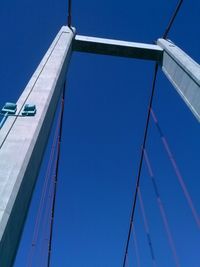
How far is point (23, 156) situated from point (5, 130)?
18.0 inches


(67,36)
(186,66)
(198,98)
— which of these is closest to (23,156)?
(198,98)

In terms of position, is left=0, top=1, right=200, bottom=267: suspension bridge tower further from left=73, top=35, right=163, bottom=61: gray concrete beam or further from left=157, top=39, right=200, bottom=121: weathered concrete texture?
left=73, top=35, right=163, bottom=61: gray concrete beam

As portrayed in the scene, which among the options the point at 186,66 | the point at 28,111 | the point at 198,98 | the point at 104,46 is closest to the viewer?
the point at 28,111

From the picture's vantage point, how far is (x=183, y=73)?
6152 mm

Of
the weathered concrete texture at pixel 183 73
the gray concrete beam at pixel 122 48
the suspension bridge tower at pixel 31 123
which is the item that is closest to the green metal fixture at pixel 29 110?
the suspension bridge tower at pixel 31 123

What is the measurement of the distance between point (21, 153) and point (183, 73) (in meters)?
3.82

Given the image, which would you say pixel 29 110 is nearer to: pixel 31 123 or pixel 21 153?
pixel 31 123

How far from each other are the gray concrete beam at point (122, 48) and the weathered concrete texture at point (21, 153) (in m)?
3.10

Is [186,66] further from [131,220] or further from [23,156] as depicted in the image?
[131,220]

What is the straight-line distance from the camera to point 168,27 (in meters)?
8.17

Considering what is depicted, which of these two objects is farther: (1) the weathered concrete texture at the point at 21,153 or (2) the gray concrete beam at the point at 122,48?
(2) the gray concrete beam at the point at 122,48

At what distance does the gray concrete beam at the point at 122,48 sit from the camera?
25.7 feet

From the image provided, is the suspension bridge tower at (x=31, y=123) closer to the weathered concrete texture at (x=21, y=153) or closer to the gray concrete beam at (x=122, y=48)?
the weathered concrete texture at (x=21, y=153)

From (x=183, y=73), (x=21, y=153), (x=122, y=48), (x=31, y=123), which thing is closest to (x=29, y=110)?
(x=31, y=123)
